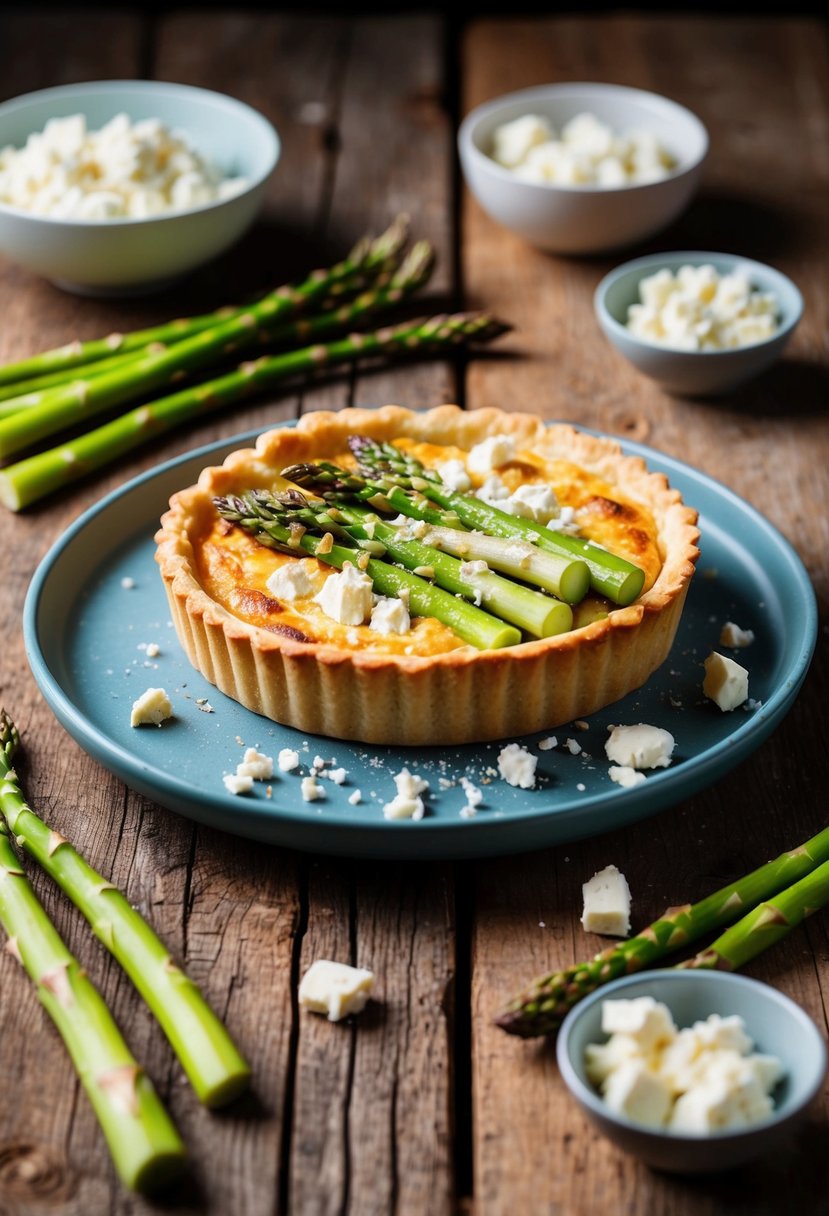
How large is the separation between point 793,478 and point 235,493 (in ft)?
6.38

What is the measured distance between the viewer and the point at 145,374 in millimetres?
4750

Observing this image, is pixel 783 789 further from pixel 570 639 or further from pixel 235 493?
pixel 235 493

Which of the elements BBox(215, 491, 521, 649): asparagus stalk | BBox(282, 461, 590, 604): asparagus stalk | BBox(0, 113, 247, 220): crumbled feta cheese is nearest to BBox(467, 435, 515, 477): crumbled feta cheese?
BBox(282, 461, 590, 604): asparagus stalk

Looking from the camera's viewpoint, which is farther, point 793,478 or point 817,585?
point 793,478

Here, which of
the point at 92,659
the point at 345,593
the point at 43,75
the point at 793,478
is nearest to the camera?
the point at 345,593

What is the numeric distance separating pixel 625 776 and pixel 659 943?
433 mm

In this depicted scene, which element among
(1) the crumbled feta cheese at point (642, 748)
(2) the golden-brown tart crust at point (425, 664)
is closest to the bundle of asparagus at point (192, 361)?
(2) the golden-brown tart crust at point (425, 664)

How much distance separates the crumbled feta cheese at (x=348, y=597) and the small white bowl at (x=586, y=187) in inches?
105

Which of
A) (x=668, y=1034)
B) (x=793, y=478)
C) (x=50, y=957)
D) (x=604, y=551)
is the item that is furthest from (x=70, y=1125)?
(x=793, y=478)

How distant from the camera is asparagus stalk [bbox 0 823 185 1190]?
7.60 ft

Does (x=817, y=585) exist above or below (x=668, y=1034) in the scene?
below

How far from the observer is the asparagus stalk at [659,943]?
8.41ft

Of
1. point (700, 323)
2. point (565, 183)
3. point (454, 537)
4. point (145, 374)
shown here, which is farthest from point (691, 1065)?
point (565, 183)

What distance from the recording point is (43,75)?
22.6 feet
